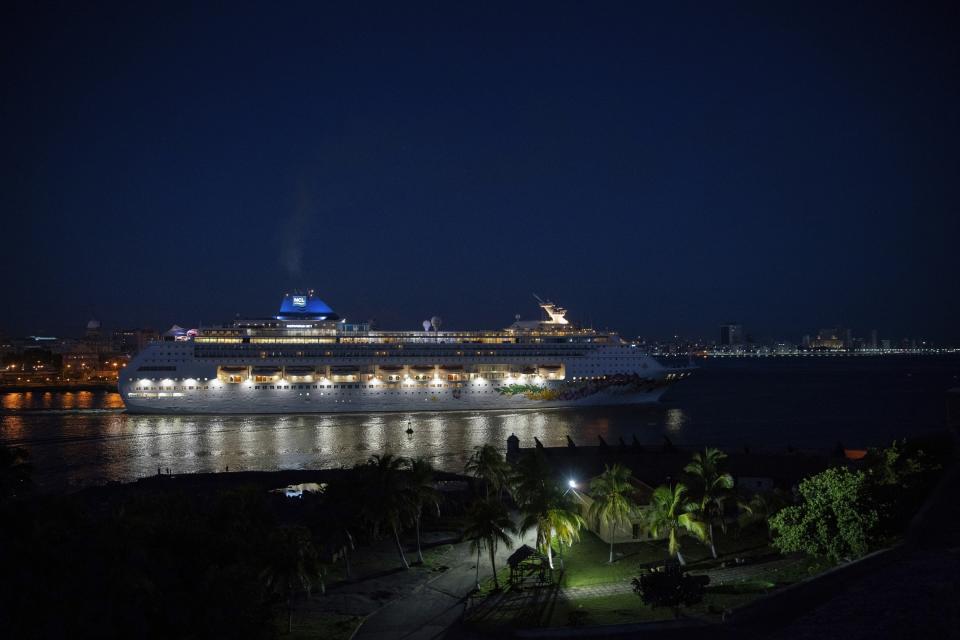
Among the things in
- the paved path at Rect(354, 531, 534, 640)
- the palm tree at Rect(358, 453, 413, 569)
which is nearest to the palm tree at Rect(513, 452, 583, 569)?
the paved path at Rect(354, 531, 534, 640)

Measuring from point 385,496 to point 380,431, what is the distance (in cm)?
2402

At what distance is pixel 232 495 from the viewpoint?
448 inches

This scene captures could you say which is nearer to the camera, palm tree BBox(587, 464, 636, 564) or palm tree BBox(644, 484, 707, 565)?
palm tree BBox(644, 484, 707, 565)

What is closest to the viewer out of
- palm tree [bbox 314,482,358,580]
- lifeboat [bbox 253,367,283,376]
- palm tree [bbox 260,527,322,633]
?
palm tree [bbox 260,527,322,633]

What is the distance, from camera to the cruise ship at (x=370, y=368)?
149ft

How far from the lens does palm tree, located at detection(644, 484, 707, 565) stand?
12016mm

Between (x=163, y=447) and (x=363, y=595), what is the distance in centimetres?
2360

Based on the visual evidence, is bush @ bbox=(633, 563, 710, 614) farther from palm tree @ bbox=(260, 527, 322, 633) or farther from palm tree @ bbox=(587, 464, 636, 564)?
palm tree @ bbox=(260, 527, 322, 633)

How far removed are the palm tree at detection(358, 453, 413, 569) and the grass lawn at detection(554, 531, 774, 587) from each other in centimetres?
325

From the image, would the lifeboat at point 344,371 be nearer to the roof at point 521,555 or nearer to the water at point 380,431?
the water at point 380,431

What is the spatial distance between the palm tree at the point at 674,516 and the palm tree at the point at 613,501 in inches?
24.5

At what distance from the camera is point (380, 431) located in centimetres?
3700

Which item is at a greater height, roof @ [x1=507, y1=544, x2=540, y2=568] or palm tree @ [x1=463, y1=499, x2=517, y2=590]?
palm tree @ [x1=463, y1=499, x2=517, y2=590]

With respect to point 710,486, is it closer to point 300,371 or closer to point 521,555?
point 521,555
